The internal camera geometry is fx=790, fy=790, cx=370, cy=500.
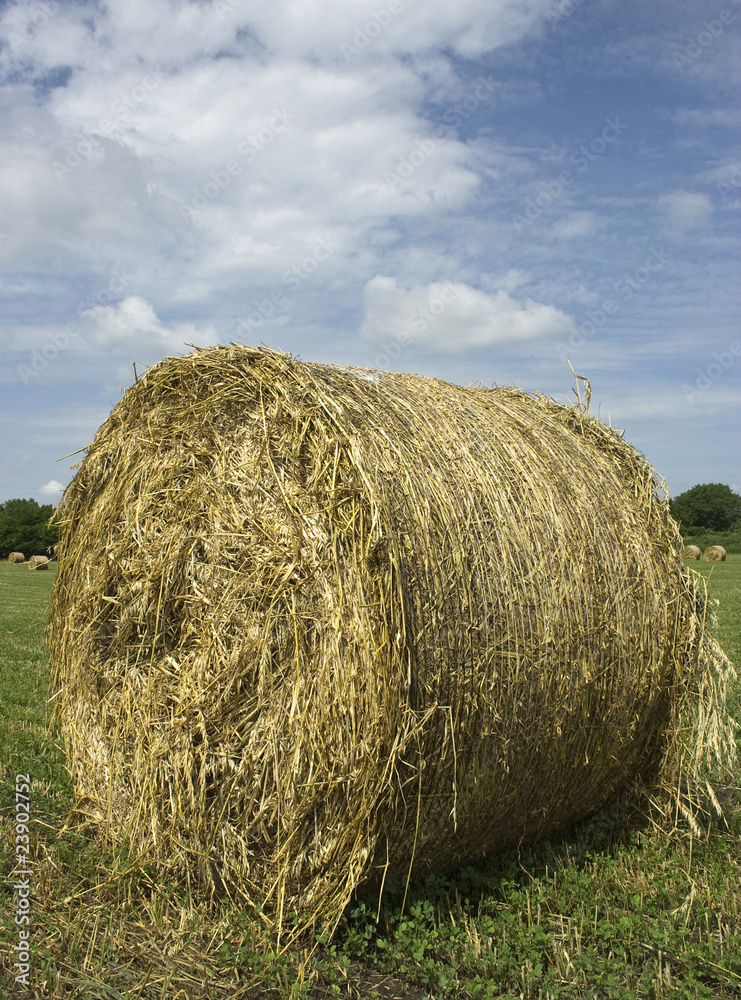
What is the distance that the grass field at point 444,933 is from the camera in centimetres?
325

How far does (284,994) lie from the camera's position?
10.3ft

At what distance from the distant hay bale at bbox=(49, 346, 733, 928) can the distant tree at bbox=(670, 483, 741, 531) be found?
2321 inches

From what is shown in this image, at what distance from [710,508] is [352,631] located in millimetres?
64261

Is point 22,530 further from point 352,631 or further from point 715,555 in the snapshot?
point 352,631

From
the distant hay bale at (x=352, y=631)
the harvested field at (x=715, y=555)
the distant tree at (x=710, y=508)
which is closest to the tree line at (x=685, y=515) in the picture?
the distant tree at (x=710, y=508)

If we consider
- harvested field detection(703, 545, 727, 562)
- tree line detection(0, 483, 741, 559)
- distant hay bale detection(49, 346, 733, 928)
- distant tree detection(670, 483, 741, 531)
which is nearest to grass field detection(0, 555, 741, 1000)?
distant hay bale detection(49, 346, 733, 928)

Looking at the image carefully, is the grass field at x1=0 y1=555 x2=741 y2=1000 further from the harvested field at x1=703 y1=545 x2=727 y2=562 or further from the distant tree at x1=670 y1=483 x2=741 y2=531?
the distant tree at x1=670 y1=483 x2=741 y2=531

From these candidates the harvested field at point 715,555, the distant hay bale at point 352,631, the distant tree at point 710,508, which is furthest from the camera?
the distant tree at point 710,508

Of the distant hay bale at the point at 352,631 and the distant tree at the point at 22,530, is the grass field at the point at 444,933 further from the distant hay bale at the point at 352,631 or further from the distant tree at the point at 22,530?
the distant tree at the point at 22,530

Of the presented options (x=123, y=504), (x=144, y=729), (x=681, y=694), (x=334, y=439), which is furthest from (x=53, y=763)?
(x=681, y=694)

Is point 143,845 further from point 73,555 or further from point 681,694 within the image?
point 681,694

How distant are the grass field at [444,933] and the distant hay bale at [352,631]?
184 millimetres

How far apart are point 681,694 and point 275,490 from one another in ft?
9.12

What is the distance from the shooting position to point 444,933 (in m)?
3.57
